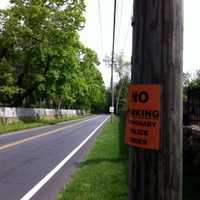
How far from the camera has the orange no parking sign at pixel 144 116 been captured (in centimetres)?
211

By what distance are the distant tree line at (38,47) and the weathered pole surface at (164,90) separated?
125ft

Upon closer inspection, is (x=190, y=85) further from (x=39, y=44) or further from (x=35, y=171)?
(x=35, y=171)

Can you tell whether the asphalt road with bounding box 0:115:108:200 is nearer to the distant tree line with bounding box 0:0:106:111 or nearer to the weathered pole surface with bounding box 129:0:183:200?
the weathered pole surface with bounding box 129:0:183:200

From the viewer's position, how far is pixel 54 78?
4553 centimetres

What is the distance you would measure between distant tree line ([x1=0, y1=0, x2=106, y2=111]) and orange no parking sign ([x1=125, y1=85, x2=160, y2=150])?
125 feet

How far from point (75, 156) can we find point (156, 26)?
12.5 m

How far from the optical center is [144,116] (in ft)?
7.04

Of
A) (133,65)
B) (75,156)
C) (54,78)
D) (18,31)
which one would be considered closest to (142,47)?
(133,65)

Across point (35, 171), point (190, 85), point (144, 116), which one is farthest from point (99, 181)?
point (190, 85)

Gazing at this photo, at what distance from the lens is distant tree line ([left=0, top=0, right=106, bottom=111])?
4109 cm

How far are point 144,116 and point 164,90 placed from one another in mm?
176

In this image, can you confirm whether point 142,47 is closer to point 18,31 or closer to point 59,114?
point 18,31

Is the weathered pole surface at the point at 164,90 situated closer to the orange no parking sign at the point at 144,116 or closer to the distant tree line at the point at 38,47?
the orange no parking sign at the point at 144,116

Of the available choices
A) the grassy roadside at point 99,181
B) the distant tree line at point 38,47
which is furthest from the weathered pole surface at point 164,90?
the distant tree line at point 38,47
